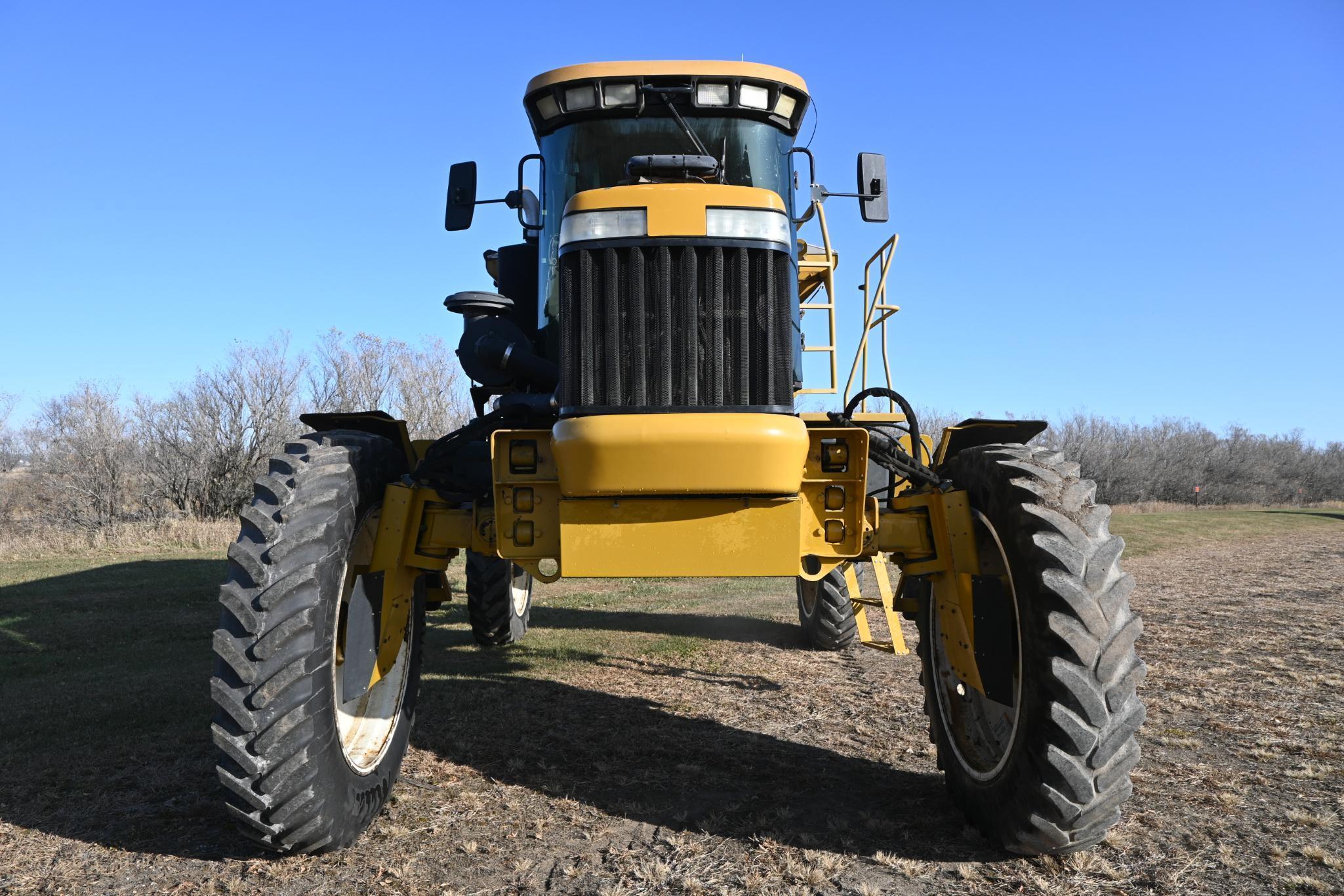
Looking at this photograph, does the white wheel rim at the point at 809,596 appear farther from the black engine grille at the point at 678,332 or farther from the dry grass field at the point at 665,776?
the black engine grille at the point at 678,332

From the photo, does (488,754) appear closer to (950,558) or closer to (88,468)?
(950,558)

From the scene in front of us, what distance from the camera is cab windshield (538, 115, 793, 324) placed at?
467 cm

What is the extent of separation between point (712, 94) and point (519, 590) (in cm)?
535

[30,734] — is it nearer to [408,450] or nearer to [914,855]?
[408,450]

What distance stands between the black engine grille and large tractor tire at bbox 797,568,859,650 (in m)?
4.33

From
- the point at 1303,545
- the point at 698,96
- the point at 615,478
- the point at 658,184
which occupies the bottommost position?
the point at 1303,545

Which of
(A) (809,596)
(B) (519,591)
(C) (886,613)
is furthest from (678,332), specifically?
(B) (519,591)

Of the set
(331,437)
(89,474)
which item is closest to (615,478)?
(331,437)

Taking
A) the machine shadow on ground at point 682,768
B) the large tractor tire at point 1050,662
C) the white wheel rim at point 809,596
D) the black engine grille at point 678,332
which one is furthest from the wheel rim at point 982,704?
the white wheel rim at point 809,596

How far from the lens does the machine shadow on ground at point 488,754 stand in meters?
3.78

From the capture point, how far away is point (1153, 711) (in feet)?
18.4

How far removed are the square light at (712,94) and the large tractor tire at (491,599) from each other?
4.16 metres

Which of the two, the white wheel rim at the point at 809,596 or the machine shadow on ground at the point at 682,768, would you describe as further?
the white wheel rim at the point at 809,596

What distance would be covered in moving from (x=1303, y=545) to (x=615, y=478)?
2328 cm
